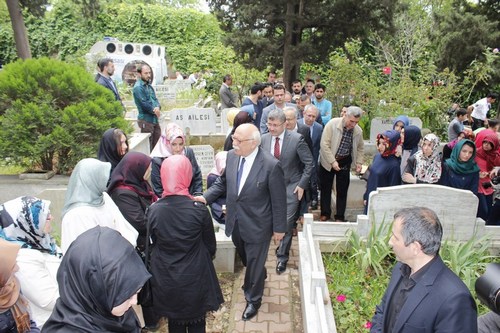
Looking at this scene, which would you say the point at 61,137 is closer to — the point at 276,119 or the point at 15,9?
the point at 276,119

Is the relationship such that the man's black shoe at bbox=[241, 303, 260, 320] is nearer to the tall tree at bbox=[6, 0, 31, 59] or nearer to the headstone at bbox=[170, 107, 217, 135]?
the headstone at bbox=[170, 107, 217, 135]

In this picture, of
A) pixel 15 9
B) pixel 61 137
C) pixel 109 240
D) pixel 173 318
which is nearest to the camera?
pixel 109 240

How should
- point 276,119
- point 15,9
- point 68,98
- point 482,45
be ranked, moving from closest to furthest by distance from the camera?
point 276,119 < point 68,98 < point 15,9 < point 482,45

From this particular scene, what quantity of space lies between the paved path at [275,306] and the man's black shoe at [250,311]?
35 mm

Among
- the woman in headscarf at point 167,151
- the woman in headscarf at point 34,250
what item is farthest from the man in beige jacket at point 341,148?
the woman in headscarf at point 34,250

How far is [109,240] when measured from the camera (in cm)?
180

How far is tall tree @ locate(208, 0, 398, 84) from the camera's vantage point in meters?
10.6

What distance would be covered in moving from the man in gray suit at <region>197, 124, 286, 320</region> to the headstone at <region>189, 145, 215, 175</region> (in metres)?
3.31


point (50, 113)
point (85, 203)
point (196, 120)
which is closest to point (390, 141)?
point (85, 203)

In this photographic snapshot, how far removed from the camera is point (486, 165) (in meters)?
5.06

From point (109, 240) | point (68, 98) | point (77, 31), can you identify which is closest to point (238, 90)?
point (68, 98)

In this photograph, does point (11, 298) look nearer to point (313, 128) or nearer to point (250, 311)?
point (250, 311)

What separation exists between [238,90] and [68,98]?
8.18m

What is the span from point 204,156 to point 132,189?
3828mm
